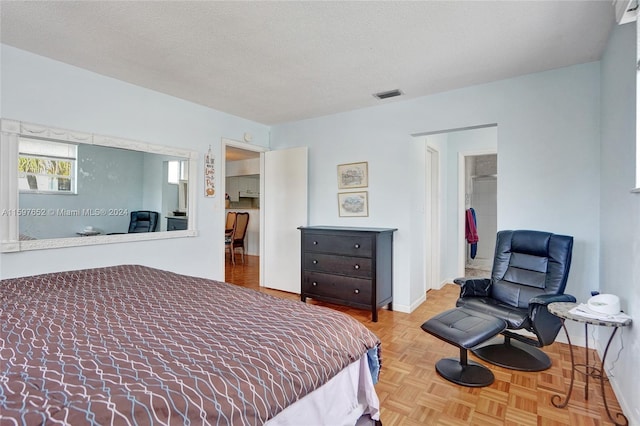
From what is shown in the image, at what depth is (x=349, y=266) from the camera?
3523 mm

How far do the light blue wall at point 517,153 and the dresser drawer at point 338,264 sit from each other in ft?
Answer: 1.81

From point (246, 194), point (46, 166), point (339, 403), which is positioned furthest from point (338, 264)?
point (246, 194)

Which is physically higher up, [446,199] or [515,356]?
[446,199]

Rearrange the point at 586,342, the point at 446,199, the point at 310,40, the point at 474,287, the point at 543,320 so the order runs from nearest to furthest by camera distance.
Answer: the point at 586,342 → the point at 543,320 → the point at 310,40 → the point at 474,287 → the point at 446,199

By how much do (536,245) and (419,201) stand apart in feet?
4.74

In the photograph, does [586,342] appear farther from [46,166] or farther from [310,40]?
[46,166]

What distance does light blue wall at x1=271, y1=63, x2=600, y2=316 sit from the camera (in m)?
2.72

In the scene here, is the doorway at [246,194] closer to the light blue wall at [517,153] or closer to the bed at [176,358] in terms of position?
the light blue wall at [517,153]

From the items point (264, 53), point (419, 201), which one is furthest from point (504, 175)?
point (264, 53)

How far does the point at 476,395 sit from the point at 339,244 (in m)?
1.91

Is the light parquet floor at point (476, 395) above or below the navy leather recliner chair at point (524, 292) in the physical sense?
below

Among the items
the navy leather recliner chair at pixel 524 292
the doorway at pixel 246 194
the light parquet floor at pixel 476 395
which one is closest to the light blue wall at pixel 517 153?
the navy leather recliner chair at pixel 524 292

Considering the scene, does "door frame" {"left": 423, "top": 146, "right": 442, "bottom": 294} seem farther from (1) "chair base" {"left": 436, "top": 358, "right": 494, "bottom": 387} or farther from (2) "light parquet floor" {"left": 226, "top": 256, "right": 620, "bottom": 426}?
(1) "chair base" {"left": 436, "top": 358, "right": 494, "bottom": 387}

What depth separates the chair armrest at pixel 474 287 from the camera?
2768 millimetres
